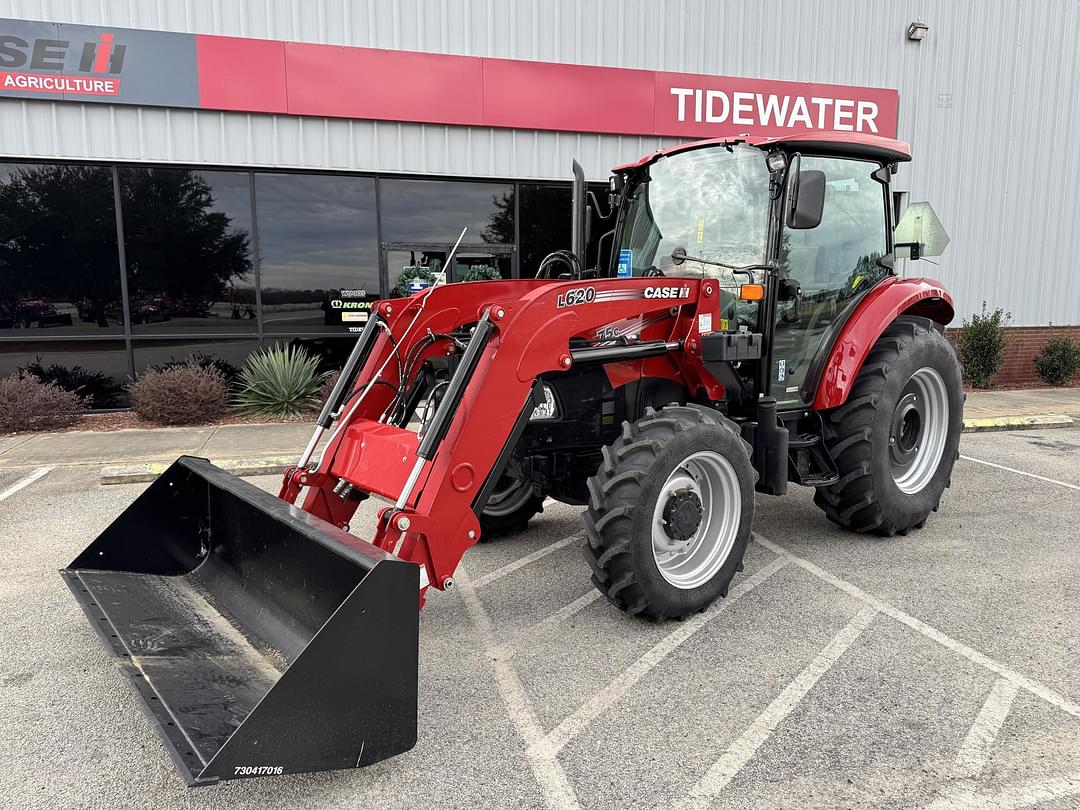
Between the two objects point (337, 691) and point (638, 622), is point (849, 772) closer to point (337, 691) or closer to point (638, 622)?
point (638, 622)

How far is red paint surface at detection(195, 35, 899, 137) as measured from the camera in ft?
29.6

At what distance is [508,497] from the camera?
5016 millimetres

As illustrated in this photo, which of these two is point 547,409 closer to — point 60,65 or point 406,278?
point 406,278

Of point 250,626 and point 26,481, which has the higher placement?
point 250,626

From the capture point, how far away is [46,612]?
4.02 meters

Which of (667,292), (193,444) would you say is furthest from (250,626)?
(193,444)

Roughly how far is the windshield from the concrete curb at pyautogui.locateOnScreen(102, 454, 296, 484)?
4052 mm

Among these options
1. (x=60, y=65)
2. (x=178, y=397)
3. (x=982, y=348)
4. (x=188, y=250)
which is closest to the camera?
(x=60, y=65)

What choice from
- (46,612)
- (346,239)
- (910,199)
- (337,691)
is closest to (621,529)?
(337,691)

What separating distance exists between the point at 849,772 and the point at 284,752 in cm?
194

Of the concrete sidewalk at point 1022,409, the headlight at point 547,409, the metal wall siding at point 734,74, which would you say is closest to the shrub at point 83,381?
the metal wall siding at point 734,74

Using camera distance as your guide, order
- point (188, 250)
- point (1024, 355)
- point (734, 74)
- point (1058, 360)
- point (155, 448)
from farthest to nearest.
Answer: point (1024, 355)
point (1058, 360)
point (734, 74)
point (188, 250)
point (155, 448)

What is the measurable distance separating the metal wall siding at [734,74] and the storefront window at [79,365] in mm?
2348

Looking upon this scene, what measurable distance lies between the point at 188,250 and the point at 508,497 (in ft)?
22.8
